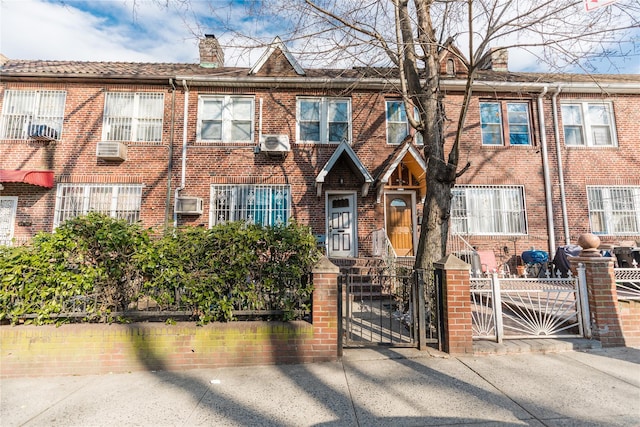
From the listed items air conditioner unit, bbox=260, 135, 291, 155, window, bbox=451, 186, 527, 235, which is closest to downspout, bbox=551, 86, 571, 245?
window, bbox=451, 186, 527, 235

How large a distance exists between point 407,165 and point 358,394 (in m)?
8.52

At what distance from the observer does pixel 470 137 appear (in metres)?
10.9

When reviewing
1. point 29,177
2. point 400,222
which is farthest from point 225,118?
point 400,222

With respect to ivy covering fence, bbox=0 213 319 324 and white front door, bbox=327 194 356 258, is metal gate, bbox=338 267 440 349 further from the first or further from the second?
white front door, bbox=327 194 356 258

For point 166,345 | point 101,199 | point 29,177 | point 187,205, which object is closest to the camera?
point 166,345

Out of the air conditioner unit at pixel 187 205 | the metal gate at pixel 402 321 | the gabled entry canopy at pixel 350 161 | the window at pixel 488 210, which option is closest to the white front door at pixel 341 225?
the gabled entry canopy at pixel 350 161

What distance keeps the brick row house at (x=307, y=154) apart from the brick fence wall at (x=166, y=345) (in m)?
6.00

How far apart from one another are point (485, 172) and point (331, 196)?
18.1ft

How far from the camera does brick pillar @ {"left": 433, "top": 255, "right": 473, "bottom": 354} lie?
4.43 metres

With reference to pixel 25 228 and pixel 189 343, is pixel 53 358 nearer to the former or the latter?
pixel 189 343

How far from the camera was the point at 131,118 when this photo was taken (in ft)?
34.7

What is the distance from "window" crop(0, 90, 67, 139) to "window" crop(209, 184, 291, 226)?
595 centimetres

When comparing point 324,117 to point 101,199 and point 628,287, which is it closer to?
point 101,199

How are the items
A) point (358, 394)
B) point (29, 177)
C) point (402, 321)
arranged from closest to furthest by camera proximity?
point (358, 394) → point (402, 321) → point (29, 177)
